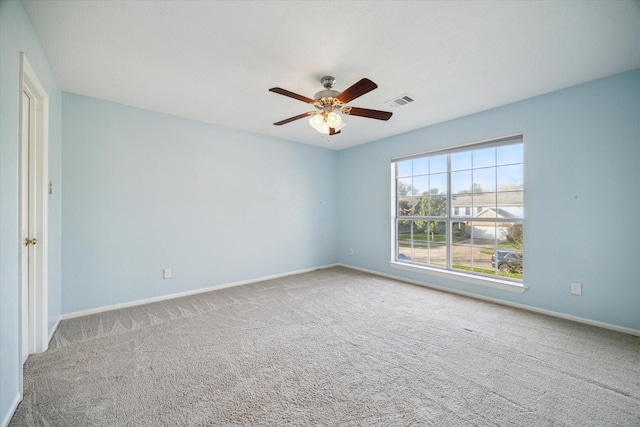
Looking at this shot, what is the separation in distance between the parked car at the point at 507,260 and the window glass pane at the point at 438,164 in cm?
141

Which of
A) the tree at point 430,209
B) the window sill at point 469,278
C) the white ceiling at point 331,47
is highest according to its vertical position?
the white ceiling at point 331,47

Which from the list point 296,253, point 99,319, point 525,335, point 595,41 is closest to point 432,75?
point 595,41

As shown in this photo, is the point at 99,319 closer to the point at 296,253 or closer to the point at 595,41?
the point at 296,253

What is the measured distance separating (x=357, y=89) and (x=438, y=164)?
256cm

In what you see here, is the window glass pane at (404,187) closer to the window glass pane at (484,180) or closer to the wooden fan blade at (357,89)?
the window glass pane at (484,180)

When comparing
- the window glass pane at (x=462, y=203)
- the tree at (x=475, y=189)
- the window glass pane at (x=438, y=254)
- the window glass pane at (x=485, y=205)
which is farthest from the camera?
the window glass pane at (x=438, y=254)

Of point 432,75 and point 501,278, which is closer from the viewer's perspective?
point 432,75

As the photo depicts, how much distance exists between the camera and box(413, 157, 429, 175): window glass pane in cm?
425

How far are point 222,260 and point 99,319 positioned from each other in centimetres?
154

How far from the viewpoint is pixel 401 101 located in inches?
121

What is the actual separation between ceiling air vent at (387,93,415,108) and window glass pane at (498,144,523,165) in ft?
4.80

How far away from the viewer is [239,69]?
95.0 inches

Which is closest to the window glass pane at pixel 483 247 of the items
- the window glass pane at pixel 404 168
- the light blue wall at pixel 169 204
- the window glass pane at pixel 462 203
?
the window glass pane at pixel 462 203

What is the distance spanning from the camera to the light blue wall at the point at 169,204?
296 cm
